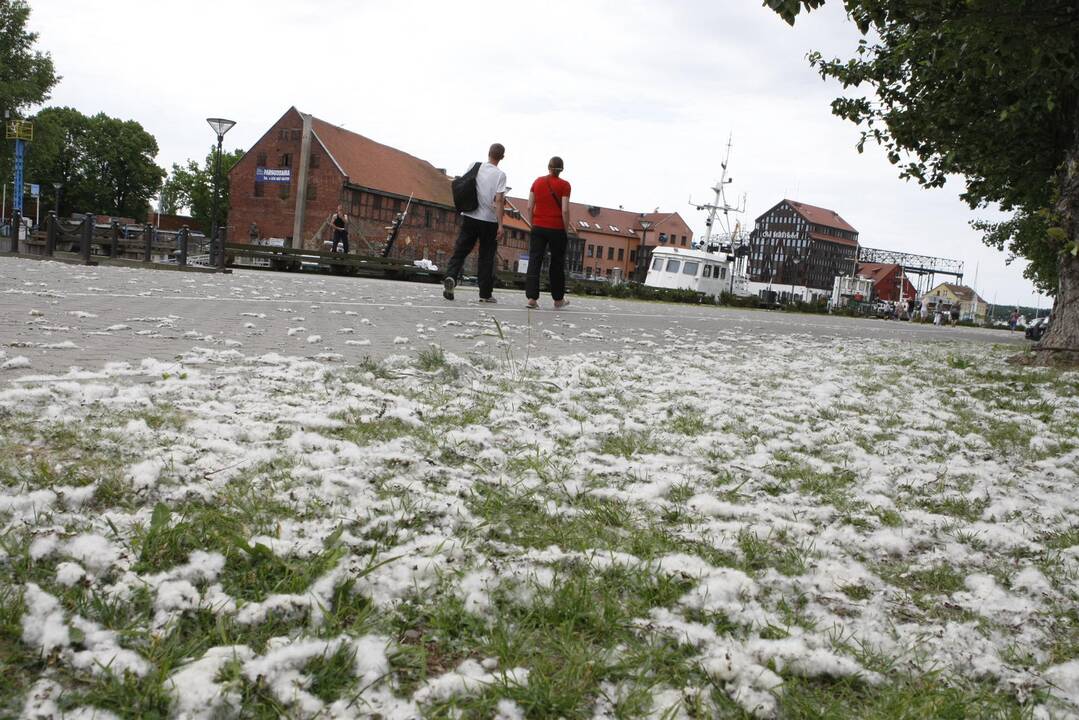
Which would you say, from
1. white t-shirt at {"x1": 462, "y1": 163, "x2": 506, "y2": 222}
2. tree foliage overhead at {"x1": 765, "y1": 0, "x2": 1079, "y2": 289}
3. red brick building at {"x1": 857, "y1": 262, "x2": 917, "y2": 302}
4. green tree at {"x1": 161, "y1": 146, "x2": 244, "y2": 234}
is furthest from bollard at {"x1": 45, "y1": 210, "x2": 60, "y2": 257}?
red brick building at {"x1": 857, "y1": 262, "x2": 917, "y2": 302}

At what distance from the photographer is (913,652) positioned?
6.04ft

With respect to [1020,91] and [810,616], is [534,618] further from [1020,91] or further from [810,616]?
[1020,91]

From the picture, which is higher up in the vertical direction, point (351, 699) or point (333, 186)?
point (333, 186)

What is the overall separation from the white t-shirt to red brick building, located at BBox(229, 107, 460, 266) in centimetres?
4641

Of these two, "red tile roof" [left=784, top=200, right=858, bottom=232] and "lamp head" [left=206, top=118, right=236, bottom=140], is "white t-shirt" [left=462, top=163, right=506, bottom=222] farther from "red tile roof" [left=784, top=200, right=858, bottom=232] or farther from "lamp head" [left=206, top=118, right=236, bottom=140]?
"red tile roof" [left=784, top=200, right=858, bottom=232]

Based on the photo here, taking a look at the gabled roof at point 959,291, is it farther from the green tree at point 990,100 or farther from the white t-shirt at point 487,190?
the white t-shirt at point 487,190

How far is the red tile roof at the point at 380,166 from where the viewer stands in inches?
2382

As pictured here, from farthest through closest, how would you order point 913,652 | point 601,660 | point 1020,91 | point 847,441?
point 1020,91
point 847,441
point 913,652
point 601,660

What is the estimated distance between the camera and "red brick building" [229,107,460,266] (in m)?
59.0

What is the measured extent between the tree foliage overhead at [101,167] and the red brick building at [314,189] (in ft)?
121

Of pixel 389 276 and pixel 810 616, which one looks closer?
pixel 810 616

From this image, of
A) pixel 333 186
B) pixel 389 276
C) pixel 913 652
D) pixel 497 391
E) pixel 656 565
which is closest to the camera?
pixel 913 652

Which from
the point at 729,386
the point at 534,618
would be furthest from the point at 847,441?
the point at 534,618

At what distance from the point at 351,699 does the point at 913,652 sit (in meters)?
1.27
